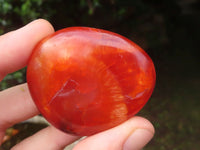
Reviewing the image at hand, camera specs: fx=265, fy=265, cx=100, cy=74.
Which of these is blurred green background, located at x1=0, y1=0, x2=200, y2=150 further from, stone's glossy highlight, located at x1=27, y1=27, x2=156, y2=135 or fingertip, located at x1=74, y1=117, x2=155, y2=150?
fingertip, located at x1=74, y1=117, x2=155, y2=150

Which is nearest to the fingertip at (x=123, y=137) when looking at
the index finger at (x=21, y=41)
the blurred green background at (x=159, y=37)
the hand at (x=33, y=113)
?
the hand at (x=33, y=113)

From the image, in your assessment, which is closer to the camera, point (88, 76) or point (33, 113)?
point (88, 76)

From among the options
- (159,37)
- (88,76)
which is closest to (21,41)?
(88,76)

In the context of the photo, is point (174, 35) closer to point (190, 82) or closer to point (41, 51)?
point (190, 82)

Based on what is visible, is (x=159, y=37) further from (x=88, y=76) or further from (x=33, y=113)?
(x=88, y=76)

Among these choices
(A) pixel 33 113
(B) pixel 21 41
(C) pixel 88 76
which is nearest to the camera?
(C) pixel 88 76
